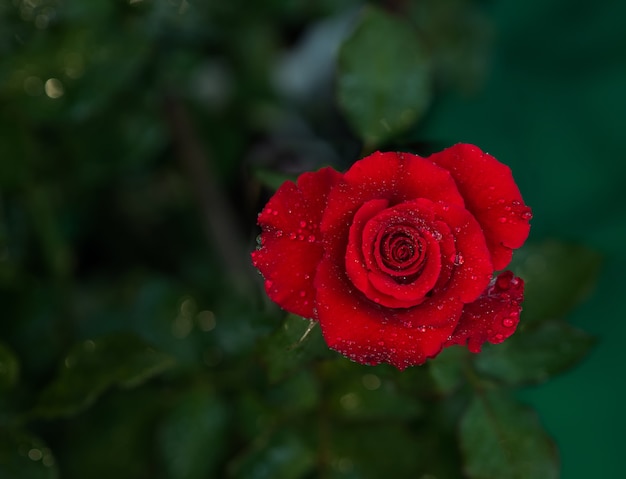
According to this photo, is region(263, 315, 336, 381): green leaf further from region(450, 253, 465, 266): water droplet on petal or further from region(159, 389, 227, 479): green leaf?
region(159, 389, 227, 479): green leaf

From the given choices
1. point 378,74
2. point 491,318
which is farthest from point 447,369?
point 378,74

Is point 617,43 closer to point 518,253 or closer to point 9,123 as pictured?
point 518,253

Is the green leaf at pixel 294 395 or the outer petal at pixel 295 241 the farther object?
the green leaf at pixel 294 395

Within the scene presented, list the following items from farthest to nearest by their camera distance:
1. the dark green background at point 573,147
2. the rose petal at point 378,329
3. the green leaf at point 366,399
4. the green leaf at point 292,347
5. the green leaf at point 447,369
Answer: the dark green background at point 573,147 < the green leaf at point 366,399 < the green leaf at point 447,369 < the green leaf at point 292,347 < the rose petal at point 378,329

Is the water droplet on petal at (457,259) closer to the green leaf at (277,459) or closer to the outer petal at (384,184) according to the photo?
the outer petal at (384,184)

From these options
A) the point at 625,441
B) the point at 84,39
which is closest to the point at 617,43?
the point at 625,441

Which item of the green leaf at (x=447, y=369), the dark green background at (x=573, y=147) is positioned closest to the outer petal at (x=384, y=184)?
the green leaf at (x=447, y=369)
